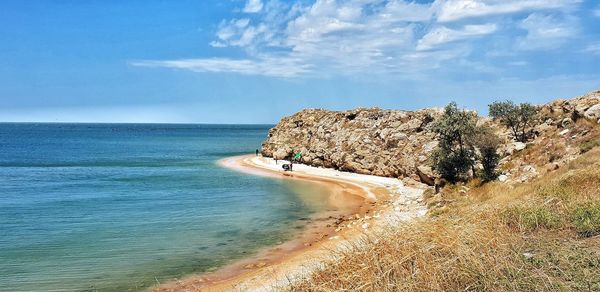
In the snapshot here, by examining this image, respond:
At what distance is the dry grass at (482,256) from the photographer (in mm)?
8180

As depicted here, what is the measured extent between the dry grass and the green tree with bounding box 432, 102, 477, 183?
24667 mm

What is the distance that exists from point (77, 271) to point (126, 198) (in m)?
21.1

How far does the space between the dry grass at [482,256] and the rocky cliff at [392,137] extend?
18.5 meters

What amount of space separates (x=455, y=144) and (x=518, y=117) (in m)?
17.4

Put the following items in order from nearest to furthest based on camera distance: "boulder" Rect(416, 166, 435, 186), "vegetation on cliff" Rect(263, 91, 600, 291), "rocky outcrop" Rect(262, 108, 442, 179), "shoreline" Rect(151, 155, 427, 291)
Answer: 1. "vegetation on cliff" Rect(263, 91, 600, 291)
2. "shoreline" Rect(151, 155, 427, 291)
3. "boulder" Rect(416, 166, 435, 186)
4. "rocky outcrop" Rect(262, 108, 442, 179)

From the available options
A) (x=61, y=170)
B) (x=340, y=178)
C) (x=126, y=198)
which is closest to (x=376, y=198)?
(x=340, y=178)

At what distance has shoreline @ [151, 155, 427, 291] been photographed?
18500mm

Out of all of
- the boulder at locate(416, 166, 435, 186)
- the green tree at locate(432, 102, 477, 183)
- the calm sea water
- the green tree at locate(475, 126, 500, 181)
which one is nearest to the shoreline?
the calm sea water

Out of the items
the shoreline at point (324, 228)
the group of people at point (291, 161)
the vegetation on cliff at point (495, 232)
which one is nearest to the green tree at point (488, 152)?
the vegetation on cliff at point (495, 232)

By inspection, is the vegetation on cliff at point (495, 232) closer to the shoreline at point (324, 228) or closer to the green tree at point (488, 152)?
the green tree at point (488, 152)

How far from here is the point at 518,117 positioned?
168 ft

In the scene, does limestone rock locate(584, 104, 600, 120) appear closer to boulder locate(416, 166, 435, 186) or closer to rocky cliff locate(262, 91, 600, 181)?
rocky cliff locate(262, 91, 600, 181)

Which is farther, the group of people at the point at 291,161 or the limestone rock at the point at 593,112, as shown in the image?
the group of people at the point at 291,161

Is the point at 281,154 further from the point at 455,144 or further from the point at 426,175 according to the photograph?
the point at 455,144
